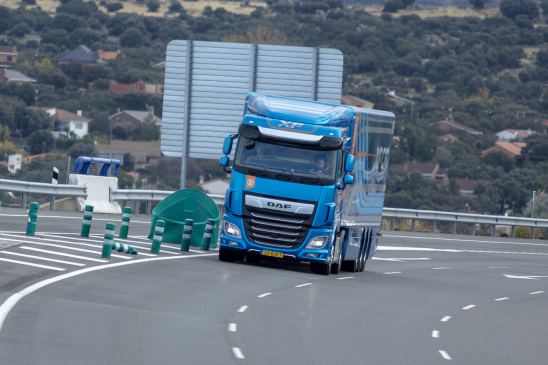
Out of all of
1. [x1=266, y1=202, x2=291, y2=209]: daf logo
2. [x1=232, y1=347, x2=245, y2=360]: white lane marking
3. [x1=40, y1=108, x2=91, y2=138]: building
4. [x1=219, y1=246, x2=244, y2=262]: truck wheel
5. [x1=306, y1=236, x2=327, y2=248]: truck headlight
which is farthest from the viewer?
[x1=40, y1=108, x2=91, y2=138]: building

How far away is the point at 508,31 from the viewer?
152500mm

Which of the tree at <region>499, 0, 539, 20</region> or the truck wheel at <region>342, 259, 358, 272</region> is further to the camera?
the tree at <region>499, 0, 539, 20</region>

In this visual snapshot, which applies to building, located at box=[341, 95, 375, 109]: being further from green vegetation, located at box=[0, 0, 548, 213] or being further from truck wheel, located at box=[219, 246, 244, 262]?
truck wheel, located at box=[219, 246, 244, 262]

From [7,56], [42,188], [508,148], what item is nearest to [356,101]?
[508,148]

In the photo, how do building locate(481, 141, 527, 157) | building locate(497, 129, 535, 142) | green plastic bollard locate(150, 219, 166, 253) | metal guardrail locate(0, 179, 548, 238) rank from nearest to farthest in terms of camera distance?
green plastic bollard locate(150, 219, 166, 253) → metal guardrail locate(0, 179, 548, 238) → building locate(481, 141, 527, 157) → building locate(497, 129, 535, 142)

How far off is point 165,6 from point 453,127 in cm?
7636

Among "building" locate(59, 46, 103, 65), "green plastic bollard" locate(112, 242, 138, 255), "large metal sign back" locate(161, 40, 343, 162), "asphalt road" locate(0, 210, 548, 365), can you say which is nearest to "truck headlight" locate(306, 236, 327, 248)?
"asphalt road" locate(0, 210, 548, 365)

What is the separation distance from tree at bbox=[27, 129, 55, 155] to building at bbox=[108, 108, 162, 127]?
11136 mm

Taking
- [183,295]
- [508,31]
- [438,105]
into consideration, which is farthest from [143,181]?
[508,31]

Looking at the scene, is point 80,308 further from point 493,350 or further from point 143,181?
point 143,181

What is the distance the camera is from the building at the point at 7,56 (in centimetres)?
11189

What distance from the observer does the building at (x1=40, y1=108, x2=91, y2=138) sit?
248 ft

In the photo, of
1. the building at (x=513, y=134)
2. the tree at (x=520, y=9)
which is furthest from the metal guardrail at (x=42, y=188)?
the tree at (x=520, y=9)

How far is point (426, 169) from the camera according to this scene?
75.0m
